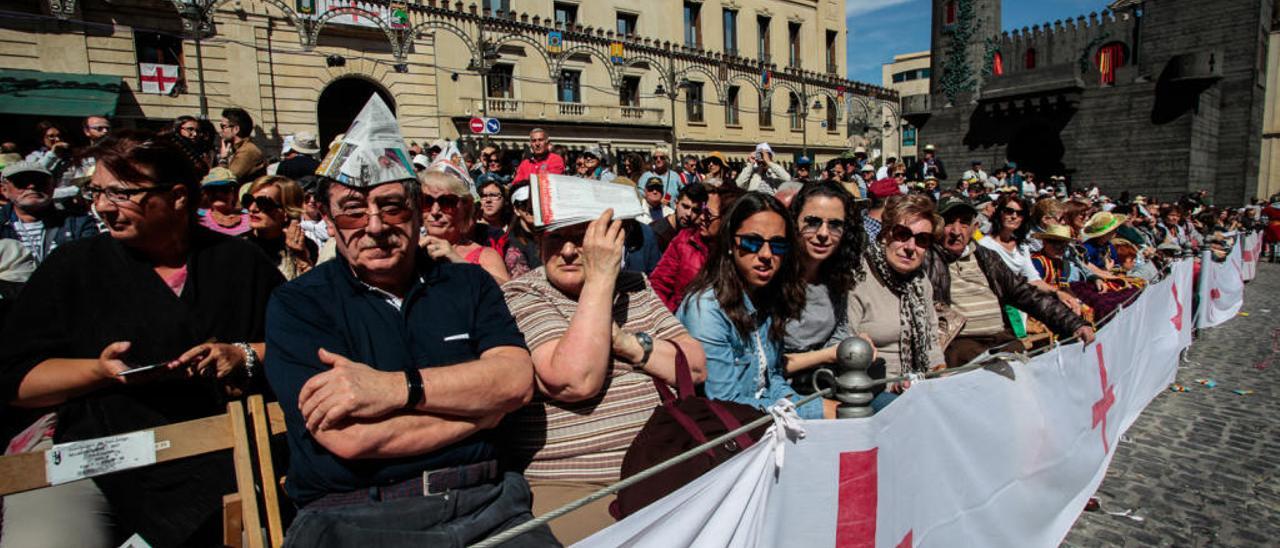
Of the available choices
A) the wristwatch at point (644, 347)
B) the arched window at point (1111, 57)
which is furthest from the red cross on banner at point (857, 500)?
the arched window at point (1111, 57)

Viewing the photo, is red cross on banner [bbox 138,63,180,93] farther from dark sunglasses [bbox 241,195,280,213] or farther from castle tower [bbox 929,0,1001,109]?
castle tower [bbox 929,0,1001,109]

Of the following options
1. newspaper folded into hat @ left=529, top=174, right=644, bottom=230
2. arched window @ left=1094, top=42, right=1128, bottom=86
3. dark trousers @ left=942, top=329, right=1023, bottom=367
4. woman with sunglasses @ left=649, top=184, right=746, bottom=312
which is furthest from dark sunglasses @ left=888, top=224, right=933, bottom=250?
arched window @ left=1094, top=42, right=1128, bottom=86

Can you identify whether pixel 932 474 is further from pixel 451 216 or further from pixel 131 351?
pixel 131 351

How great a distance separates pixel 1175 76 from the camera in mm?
24547

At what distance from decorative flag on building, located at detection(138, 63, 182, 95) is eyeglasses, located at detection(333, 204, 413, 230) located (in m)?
21.7

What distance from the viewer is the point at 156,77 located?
731 inches

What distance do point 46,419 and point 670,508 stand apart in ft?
7.31

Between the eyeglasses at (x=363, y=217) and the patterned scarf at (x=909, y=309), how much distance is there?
9.41ft

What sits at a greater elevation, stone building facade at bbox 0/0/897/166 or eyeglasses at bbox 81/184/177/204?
stone building facade at bbox 0/0/897/166

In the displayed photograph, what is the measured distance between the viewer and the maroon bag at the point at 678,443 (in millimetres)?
2041

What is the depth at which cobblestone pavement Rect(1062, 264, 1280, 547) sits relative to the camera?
3.87 meters

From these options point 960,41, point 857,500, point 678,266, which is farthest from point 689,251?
point 960,41

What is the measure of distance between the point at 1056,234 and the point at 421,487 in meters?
6.68

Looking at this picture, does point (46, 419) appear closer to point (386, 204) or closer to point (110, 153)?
point (110, 153)
